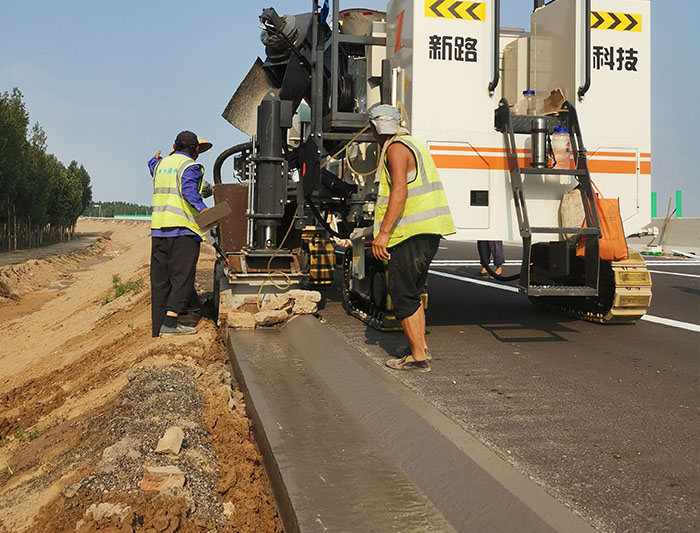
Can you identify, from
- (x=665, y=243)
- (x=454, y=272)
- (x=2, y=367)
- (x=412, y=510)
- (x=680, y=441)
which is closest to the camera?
(x=412, y=510)

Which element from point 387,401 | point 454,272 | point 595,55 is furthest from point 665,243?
point 387,401

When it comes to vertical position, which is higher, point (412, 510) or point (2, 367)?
point (412, 510)

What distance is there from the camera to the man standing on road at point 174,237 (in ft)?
21.0

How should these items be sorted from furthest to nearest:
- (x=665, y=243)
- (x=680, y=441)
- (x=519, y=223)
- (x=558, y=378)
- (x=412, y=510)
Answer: (x=665, y=243)
(x=519, y=223)
(x=558, y=378)
(x=680, y=441)
(x=412, y=510)

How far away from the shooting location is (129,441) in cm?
337

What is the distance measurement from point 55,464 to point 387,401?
75.7 inches

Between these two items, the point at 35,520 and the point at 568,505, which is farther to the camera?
the point at 35,520

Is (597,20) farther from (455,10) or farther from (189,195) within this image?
(189,195)

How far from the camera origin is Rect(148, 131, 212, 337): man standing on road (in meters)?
6.39

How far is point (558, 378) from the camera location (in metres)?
4.95

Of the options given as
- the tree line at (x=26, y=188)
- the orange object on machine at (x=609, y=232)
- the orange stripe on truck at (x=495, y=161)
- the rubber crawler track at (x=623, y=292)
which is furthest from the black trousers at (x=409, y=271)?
the tree line at (x=26, y=188)

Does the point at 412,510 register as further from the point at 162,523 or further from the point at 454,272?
the point at 454,272

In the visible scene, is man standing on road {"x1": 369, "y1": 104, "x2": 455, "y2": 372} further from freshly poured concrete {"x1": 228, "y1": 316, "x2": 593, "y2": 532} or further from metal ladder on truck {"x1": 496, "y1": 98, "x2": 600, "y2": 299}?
metal ladder on truck {"x1": 496, "y1": 98, "x2": 600, "y2": 299}

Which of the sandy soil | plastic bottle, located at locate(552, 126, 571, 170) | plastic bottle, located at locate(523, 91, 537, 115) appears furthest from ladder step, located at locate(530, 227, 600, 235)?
the sandy soil
